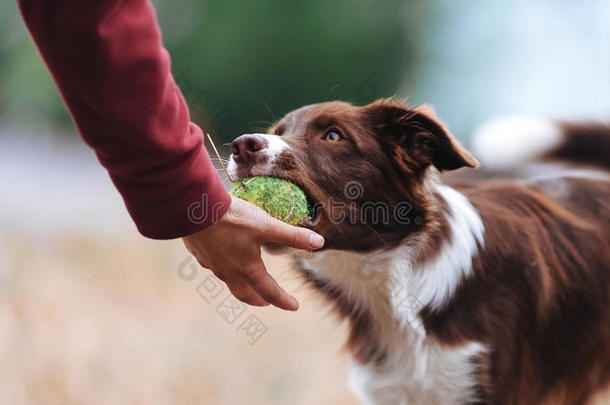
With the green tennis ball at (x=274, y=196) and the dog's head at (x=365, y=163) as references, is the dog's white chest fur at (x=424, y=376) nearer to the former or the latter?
the dog's head at (x=365, y=163)

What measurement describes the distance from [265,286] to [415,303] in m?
0.74

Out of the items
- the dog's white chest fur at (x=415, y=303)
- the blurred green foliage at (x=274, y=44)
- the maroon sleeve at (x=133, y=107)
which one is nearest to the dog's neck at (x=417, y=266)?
the dog's white chest fur at (x=415, y=303)

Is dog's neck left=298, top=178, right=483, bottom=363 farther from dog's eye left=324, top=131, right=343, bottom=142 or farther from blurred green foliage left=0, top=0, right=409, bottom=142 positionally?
blurred green foliage left=0, top=0, right=409, bottom=142

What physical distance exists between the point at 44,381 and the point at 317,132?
216 cm

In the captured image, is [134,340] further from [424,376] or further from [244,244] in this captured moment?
[244,244]

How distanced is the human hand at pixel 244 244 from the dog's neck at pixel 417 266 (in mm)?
468

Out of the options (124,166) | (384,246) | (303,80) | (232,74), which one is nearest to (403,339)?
(384,246)

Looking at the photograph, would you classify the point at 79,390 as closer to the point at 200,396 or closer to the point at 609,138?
the point at 200,396

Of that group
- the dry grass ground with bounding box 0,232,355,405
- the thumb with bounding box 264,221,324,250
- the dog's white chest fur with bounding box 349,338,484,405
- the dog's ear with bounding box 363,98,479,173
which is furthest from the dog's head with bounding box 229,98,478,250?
the dry grass ground with bounding box 0,232,355,405

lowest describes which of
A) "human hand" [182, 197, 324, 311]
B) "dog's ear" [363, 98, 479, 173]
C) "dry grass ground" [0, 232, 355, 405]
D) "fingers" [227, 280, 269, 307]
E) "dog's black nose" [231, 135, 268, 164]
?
"dry grass ground" [0, 232, 355, 405]

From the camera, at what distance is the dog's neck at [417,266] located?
211 centimetres

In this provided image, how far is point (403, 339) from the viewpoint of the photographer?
2174mm

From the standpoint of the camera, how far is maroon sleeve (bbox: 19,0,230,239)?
115 cm

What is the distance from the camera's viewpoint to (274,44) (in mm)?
5617
